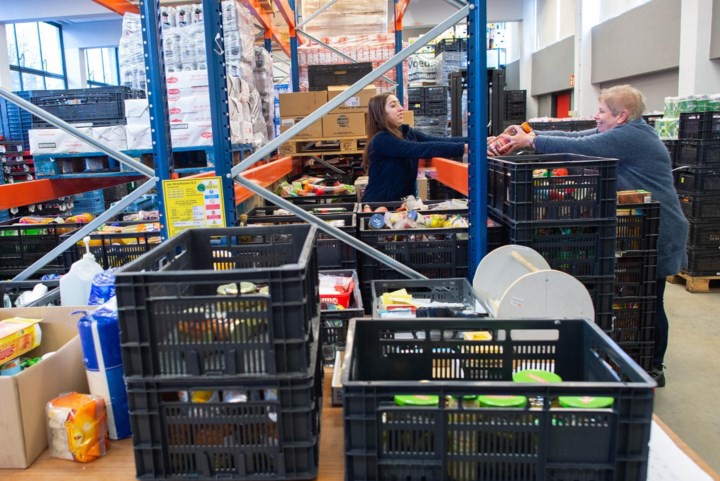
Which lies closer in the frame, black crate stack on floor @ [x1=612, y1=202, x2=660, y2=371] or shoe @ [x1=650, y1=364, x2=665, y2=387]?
black crate stack on floor @ [x1=612, y1=202, x2=660, y2=371]

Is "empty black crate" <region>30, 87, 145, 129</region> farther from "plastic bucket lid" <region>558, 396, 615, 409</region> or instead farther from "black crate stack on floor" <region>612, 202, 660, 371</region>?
"plastic bucket lid" <region>558, 396, 615, 409</region>

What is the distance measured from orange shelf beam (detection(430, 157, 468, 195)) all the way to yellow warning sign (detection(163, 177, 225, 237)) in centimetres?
163

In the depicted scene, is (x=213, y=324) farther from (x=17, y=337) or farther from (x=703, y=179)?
(x=703, y=179)

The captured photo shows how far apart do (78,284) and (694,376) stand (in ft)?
13.2

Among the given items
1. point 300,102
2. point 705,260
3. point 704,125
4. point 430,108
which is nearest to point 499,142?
point 300,102

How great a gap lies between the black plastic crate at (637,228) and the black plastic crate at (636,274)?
5cm

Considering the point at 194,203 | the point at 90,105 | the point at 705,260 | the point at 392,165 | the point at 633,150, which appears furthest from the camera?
the point at 705,260

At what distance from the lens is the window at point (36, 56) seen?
1590cm

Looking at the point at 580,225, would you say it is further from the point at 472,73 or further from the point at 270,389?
the point at 270,389

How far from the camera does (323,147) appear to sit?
20.9ft

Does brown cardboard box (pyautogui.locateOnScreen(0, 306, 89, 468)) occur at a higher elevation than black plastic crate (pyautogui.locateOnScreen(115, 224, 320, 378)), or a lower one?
lower

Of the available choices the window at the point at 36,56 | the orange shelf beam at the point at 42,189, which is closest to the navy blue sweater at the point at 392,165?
the orange shelf beam at the point at 42,189

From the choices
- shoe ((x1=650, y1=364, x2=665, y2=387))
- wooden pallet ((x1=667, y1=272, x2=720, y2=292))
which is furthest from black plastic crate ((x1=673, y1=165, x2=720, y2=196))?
shoe ((x1=650, y1=364, x2=665, y2=387))

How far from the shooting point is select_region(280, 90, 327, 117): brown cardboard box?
6.03m
